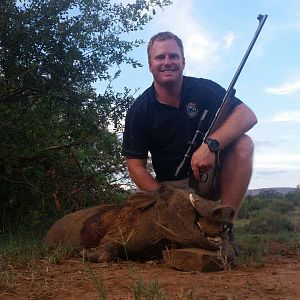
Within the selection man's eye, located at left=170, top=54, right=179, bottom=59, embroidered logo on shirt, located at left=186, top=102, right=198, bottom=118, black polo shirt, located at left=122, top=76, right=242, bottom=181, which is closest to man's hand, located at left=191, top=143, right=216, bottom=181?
black polo shirt, located at left=122, top=76, right=242, bottom=181

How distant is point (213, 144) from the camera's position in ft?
14.1

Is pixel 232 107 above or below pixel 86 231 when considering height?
above

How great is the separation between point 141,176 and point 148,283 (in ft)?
6.97

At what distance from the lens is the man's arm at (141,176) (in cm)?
467

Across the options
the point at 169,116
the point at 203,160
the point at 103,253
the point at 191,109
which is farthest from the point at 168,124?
the point at 103,253

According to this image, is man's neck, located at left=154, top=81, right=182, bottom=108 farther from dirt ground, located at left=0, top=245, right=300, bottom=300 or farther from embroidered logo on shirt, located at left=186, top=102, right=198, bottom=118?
dirt ground, located at left=0, top=245, right=300, bottom=300

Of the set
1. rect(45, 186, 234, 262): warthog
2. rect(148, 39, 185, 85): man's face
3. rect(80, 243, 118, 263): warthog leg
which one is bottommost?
rect(80, 243, 118, 263): warthog leg

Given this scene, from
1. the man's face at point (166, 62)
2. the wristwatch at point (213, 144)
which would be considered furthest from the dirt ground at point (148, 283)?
the man's face at point (166, 62)

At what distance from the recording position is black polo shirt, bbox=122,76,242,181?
4.88 m

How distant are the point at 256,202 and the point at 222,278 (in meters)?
11.1

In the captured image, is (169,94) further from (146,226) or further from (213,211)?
(213,211)

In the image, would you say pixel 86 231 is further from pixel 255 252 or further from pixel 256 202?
pixel 256 202

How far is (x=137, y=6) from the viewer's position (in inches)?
258

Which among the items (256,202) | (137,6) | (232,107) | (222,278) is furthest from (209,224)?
(256,202)
